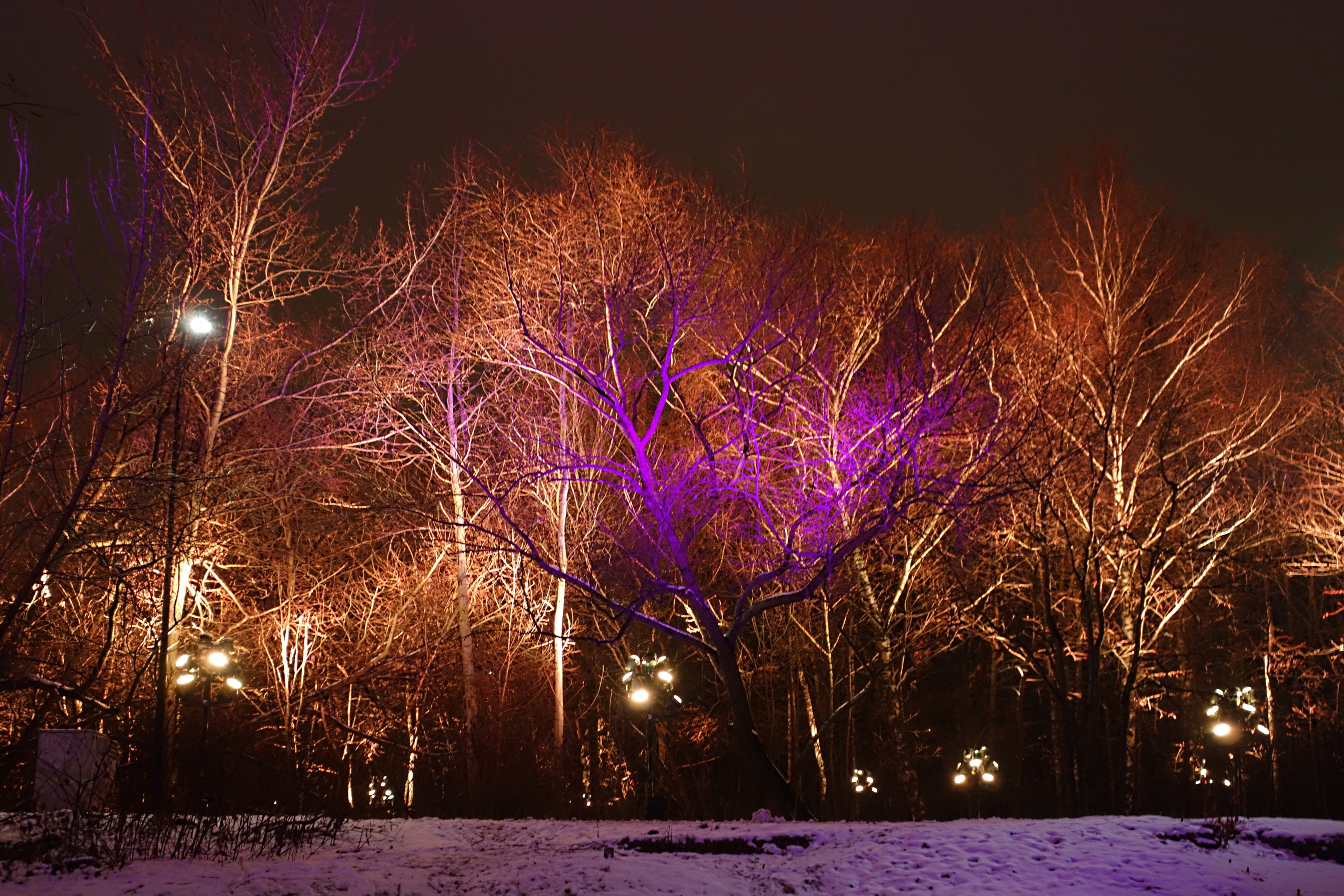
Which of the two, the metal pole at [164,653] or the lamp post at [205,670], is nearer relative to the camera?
the metal pole at [164,653]

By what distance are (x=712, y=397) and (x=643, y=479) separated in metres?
8.78

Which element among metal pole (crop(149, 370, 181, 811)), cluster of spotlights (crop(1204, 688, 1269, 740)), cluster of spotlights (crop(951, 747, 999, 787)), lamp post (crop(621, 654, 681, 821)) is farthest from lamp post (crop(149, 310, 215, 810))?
cluster of spotlights (crop(951, 747, 999, 787))

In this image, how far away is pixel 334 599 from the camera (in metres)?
20.0

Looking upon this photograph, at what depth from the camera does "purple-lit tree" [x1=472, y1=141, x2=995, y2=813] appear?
1073 centimetres

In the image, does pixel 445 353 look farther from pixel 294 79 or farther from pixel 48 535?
pixel 48 535

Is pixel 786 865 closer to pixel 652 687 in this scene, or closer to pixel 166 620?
pixel 166 620

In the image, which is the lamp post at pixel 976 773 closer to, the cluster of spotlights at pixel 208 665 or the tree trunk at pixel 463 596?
the tree trunk at pixel 463 596

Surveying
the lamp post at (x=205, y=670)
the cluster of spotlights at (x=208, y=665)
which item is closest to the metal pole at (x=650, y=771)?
the lamp post at (x=205, y=670)

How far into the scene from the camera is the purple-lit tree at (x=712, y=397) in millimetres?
10734

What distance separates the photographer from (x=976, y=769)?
2123 cm

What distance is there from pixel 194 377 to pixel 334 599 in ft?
23.1

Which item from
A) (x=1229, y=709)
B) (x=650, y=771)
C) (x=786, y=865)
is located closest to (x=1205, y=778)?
(x=1229, y=709)

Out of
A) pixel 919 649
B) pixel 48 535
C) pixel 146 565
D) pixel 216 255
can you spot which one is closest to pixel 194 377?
pixel 216 255

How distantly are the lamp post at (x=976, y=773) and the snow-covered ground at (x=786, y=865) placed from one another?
12.7 metres
